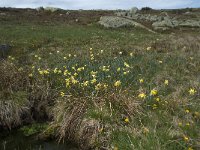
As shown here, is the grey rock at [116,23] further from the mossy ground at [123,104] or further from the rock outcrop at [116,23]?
the mossy ground at [123,104]

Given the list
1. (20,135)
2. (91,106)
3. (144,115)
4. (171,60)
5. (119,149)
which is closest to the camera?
(119,149)

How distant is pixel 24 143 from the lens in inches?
347

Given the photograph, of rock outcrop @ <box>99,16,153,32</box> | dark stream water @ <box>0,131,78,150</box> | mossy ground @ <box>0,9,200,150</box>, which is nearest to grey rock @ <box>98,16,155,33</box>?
rock outcrop @ <box>99,16,153,32</box>

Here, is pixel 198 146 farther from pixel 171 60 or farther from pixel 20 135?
pixel 171 60

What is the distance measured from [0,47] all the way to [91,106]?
421 inches

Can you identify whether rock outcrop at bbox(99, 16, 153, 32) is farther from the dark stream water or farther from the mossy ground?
the dark stream water

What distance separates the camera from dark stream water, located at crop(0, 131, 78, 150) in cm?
840

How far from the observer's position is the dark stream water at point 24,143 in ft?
27.6

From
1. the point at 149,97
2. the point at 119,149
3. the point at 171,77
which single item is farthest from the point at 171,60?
the point at 119,149

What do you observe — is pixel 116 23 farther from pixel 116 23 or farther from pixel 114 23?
pixel 114 23

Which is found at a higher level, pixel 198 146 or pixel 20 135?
pixel 198 146

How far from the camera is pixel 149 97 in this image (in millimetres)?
8703

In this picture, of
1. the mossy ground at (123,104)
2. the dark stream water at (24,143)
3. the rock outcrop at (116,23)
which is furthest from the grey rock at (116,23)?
the dark stream water at (24,143)

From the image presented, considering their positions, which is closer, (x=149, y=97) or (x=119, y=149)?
(x=119, y=149)
